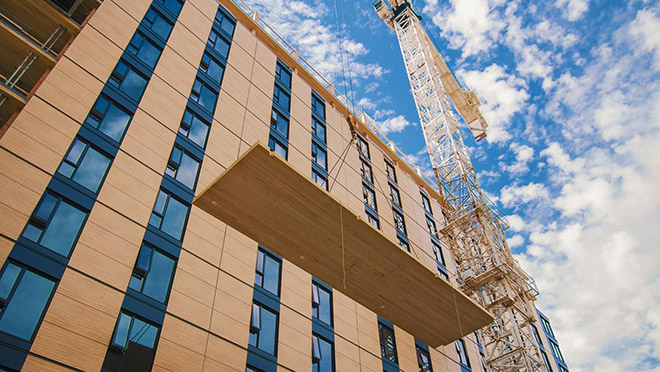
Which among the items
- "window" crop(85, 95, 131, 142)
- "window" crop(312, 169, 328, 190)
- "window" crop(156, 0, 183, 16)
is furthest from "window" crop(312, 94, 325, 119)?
"window" crop(85, 95, 131, 142)

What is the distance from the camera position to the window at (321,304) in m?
24.8

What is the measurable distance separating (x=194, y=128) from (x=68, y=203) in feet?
27.2

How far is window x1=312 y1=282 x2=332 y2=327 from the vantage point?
24.8 m

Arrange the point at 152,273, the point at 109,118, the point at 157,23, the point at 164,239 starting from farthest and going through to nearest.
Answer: the point at 157,23 → the point at 109,118 → the point at 164,239 → the point at 152,273

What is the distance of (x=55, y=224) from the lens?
17141mm

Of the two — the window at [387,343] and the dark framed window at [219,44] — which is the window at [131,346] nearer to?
the window at [387,343]

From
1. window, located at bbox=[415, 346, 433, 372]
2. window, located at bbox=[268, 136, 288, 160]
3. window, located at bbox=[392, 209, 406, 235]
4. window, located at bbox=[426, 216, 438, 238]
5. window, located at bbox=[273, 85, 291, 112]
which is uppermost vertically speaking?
window, located at bbox=[273, 85, 291, 112]

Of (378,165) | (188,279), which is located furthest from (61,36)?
(378,165)

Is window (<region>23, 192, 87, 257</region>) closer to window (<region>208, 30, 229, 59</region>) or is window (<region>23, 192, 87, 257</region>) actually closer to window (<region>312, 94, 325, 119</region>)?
window (<region>208, 30, 229, 59</region>)

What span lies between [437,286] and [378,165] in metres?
23.4

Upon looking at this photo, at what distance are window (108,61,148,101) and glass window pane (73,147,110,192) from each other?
409cm

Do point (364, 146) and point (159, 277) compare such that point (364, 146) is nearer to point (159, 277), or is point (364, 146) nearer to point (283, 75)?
point (283, 75)

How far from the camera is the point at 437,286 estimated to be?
691 inches

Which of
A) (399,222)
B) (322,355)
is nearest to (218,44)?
(399,222)
